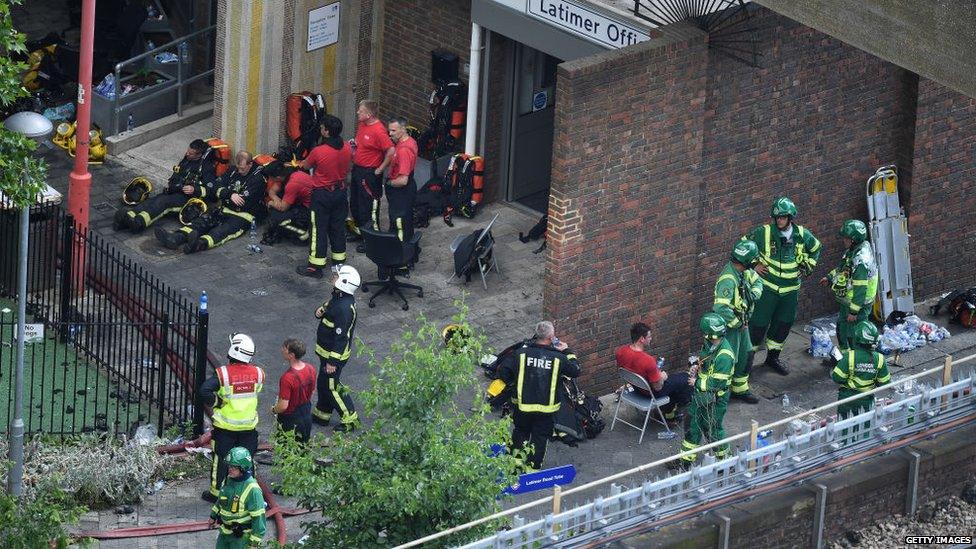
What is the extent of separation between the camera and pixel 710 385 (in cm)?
1992

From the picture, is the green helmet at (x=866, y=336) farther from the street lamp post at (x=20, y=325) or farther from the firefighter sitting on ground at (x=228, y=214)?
the street lamp post at (x=20, y=325)

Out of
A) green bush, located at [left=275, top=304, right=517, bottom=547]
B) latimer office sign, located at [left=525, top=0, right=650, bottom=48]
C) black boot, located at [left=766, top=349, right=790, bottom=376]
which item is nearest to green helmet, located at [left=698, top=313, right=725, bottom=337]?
black boot, located at [left=766, top=349, right=790, bottom=376]

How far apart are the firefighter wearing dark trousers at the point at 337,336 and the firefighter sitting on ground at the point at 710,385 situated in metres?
3.11

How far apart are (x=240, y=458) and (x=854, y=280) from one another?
23.1 feet

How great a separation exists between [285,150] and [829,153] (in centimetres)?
639

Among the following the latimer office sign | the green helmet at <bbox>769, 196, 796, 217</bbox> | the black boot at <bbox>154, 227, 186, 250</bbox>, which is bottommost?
the black boot at <bbox>154, 227, 186, 250</bbox>

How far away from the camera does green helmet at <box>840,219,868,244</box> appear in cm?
2130

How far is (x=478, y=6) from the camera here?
2416cm

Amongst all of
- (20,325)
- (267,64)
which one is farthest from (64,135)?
(20,325)

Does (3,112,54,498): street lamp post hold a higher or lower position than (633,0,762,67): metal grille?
lower

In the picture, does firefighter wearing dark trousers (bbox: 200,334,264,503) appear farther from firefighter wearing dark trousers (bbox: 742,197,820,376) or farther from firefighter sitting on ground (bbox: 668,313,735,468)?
firefighter wearing dark trousers (bbox: 742,197,820,376)

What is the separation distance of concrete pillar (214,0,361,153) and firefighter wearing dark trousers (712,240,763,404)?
21.1 feet

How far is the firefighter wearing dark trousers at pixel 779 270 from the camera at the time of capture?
21.5 meters

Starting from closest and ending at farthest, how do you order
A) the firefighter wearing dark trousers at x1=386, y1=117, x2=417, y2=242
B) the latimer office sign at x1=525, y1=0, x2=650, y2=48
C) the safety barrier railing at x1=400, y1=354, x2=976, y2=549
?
1. the safety barrier railing at x1=400, y1=354, x2=976, y2=549
2. the latimer office sign at x1=525, y1=0, x2=650, y2=48
3. the firefighter wearing dark trousers at x1=386, y1=117, x2=417, y2=242
